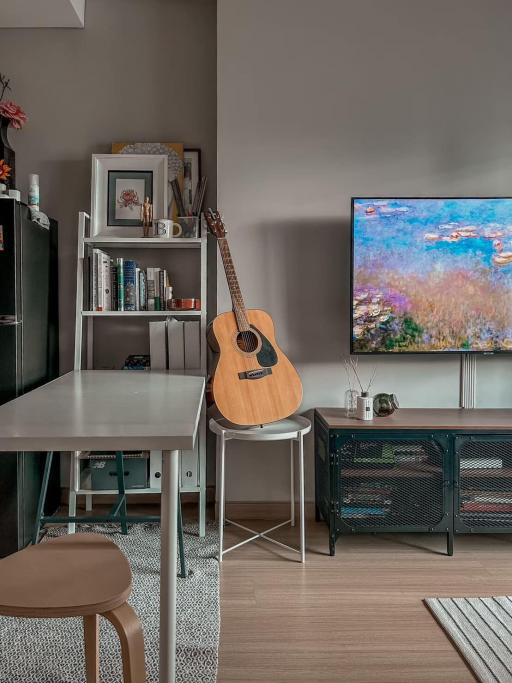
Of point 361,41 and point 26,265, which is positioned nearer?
point 26,265

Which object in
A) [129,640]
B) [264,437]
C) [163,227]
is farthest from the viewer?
[163,227]

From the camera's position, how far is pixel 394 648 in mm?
1883

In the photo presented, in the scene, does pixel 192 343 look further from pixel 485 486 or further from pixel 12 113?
pixel 485 486

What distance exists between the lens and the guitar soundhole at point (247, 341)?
2691 mm

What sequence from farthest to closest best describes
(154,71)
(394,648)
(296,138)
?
(154,71) < (296,138) < (394,648)

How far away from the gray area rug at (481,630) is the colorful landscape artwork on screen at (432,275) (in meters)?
1.17

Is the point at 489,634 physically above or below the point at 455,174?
below

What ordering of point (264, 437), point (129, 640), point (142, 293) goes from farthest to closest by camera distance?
1. point (142, 293)
2. point (264, 437)
3. point (129, 640)

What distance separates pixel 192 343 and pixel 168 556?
163cm

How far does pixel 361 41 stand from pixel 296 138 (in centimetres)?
58

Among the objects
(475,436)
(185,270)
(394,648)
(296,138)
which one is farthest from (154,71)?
(394,648)

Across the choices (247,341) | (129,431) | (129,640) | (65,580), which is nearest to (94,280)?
(247,341)

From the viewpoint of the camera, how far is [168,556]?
1.30m

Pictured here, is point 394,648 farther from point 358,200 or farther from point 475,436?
point 358,200
